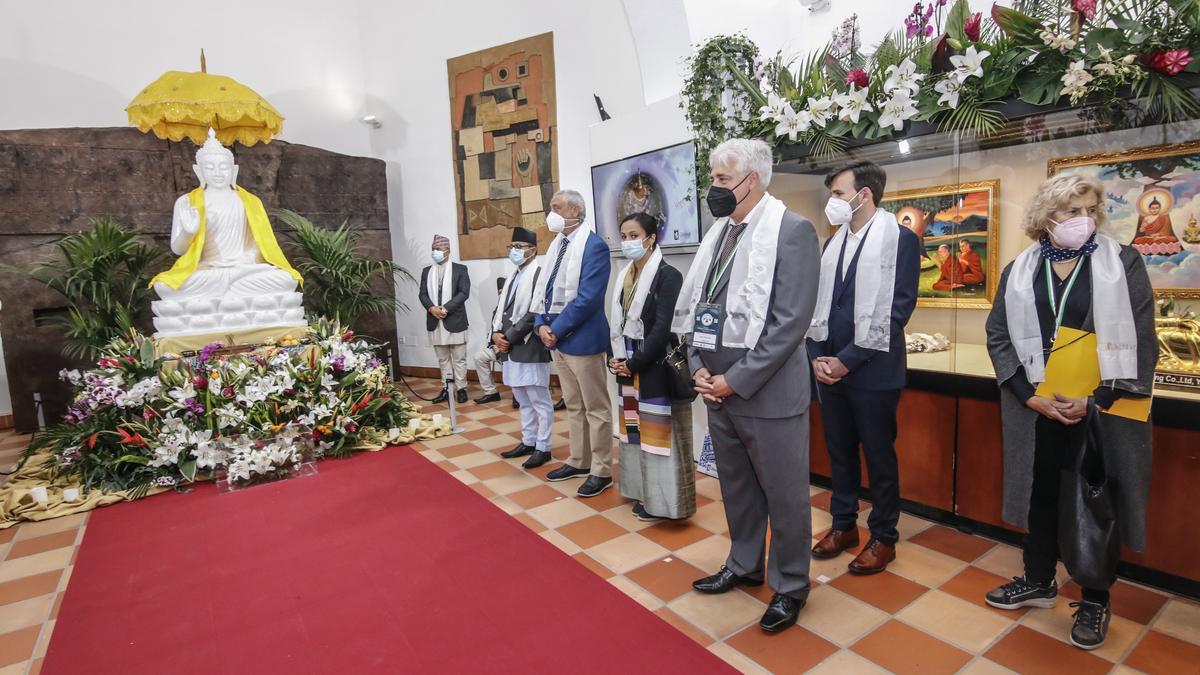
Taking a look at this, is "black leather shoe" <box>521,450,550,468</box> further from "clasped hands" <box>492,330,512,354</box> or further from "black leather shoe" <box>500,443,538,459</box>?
"clasped hands" <box>492,330,512,354</box>

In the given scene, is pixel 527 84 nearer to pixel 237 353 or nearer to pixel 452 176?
pixel 452 176

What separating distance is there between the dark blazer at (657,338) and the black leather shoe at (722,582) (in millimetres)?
983

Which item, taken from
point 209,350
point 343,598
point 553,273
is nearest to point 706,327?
point 553,273

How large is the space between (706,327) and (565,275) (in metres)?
1.75

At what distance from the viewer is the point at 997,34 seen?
3.13m

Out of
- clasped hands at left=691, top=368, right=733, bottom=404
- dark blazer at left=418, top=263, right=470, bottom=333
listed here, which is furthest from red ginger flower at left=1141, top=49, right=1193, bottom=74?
dark blazer at left=418, top=263, right=470, bottom=333

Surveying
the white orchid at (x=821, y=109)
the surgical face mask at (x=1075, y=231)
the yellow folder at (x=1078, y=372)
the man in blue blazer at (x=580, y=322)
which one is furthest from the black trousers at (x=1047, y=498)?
the man in blue blazer at (x=580, y=322)

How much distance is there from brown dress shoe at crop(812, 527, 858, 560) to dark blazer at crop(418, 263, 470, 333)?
4.83 meters

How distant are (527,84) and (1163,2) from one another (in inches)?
240

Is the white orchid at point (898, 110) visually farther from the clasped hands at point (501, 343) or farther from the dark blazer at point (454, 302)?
the dark blazer at point (454, 302)

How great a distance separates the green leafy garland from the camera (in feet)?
8.20

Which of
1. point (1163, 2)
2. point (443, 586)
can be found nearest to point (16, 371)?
point (443, 586)

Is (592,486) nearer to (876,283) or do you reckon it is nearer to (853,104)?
(876,283)

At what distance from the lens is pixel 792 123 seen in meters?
3.72
